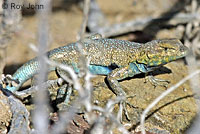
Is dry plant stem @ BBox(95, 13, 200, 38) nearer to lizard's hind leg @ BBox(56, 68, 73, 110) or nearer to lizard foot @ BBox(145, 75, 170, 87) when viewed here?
lizard foot @ BBox(145, 75, 170, 87)

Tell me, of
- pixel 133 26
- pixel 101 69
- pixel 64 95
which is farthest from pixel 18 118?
pixel 133 26

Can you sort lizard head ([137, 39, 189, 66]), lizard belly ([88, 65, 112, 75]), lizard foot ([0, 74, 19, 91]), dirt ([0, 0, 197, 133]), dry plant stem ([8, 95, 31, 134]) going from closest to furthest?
dry plant stem ([8, 95, 31, 134])
dirt ([0, 0, 197, 133])
lizard head ([137, 39, 189, 66])
lizard foot ([0, 74, 19, 91])
lizard belly ([88, 65, 112, 75])

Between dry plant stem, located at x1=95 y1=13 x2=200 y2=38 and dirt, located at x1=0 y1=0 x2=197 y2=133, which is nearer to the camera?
dirt, located at x1=0 y1=0 x2=197 y2=133

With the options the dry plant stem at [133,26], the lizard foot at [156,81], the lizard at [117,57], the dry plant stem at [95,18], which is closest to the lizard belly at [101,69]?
the lizard at [117,57]

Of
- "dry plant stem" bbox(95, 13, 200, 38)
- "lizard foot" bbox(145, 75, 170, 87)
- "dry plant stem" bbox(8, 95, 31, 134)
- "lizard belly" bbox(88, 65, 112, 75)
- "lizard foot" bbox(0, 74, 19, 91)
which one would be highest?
"dry plant stem" bbox(95, 13, 200, 38)

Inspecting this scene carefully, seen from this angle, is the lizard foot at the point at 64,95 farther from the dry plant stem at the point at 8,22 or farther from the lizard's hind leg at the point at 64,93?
the dry plant stem at the point at 8,22

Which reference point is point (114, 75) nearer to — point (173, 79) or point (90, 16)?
point (173, 79)

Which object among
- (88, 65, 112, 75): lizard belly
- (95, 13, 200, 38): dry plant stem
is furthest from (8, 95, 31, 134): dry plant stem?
(95, 13, 200, 38): dry plant stem

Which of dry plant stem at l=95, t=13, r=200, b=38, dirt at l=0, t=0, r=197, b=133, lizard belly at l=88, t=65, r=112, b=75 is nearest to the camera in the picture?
dirt at l=0, t=0, r=197, b=133
